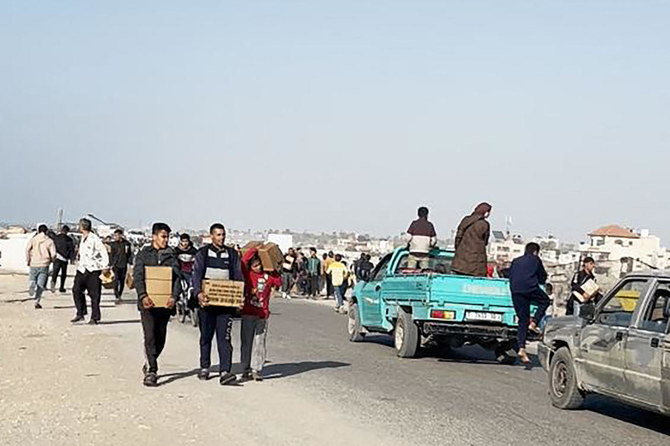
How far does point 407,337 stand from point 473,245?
1914 millimetres

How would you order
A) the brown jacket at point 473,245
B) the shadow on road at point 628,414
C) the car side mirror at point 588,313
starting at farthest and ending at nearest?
the brown jacket at point 473,245
the car side mirror at point 588,313
the shadow on road at point 628,414

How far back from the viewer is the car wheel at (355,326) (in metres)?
18.7

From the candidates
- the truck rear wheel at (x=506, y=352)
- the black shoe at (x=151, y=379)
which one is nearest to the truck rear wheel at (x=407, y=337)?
the truck rear wheel at (x=506, y=352)

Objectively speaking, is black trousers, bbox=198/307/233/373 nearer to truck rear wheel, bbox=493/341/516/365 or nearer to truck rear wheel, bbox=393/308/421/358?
truck rear wheel, bbox=393/308/421/358

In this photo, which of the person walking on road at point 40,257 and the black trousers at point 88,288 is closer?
the black trousers at point 88,288

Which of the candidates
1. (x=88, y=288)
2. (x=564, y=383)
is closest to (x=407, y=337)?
(x=564, y=383)

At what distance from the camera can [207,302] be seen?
1169 centimetres

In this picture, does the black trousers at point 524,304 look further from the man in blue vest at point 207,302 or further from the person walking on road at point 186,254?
the person walking on road at point 186,254

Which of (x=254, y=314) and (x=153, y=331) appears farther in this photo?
(x=254, y=314)

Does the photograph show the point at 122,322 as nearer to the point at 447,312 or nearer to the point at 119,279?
the point at 119,279

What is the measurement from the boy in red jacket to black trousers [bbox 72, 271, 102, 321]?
287 inches

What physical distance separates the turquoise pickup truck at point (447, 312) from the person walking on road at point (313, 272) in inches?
801

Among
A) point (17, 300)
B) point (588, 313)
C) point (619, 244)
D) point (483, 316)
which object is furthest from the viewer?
point (619, 244)

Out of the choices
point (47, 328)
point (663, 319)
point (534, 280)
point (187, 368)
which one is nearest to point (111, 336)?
point (47, 328)
